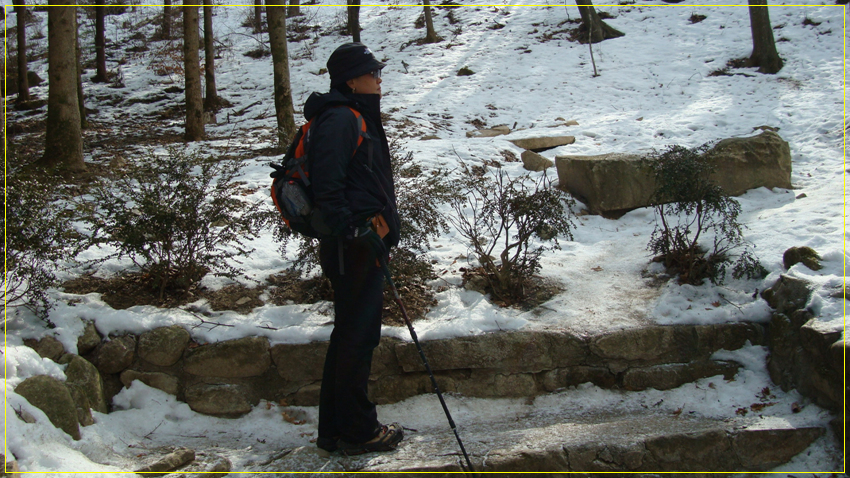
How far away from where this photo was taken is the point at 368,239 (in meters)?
2.90

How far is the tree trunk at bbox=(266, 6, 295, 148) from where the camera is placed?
8773 mm

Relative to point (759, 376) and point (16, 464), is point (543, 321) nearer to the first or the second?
point (759, 376)

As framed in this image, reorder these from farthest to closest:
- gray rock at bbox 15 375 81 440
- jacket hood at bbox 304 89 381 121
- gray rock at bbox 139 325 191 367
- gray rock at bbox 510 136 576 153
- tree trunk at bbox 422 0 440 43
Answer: tree trunk at bbox 422 0 440 43 → gray rock at bbox 510 136 576 153 → gray rock at bbox 139 325 191 367 → gray rock at bbox 15 375 81 440 → jacket hood at bbox 304 89 381 121

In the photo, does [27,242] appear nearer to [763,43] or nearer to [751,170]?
[751,170]

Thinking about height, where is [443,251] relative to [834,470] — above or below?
above

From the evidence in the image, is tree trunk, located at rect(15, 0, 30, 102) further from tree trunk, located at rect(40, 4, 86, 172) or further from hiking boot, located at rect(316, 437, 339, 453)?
hiking boot, located at rect(316, 437, 339, 453)

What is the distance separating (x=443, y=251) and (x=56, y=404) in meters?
3.52

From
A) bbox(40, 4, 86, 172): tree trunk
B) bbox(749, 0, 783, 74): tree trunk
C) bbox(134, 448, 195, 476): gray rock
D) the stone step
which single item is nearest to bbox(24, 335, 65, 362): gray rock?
bbox(134, 448, 195, 476): gray rock

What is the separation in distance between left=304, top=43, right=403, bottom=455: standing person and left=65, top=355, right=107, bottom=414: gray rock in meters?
1.58

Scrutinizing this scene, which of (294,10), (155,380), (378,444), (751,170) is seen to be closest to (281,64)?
(155,380)

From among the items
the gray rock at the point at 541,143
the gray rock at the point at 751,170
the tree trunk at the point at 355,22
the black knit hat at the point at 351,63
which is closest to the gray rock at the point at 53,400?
the black knit hat at the point at 351,63

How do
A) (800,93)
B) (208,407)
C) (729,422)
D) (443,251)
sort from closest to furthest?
(729,422) < (208,407) < (443,251) < (800,93)

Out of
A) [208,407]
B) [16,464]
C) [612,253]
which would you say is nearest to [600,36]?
[612,253]

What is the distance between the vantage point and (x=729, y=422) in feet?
11.9
